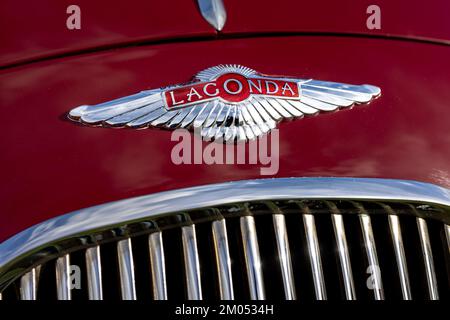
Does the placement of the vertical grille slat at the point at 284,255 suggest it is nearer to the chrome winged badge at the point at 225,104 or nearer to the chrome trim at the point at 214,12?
the chrome winged badge at the point at 225,104

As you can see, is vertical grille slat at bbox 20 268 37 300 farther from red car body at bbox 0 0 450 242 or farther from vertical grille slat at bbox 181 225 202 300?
vertical grille slat at bbox 181 225 202 300

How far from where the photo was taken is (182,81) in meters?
1.72

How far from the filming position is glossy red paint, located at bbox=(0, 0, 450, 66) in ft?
5.82

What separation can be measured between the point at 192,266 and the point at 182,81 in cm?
38

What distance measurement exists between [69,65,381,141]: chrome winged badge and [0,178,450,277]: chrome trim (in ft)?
0.38

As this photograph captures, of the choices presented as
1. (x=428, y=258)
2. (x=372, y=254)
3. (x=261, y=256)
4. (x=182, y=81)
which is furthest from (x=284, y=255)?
(x=182, y=81)

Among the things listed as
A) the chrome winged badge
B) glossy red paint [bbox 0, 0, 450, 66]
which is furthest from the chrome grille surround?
glossy red paint [bbox 0, 0, 450, 66]

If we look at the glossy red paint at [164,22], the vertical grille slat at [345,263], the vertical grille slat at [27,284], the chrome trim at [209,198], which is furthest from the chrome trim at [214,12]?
the vertical grille slat at [27,284]

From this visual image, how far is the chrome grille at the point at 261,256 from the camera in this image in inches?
62.7

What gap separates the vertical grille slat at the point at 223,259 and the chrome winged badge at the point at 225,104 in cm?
18

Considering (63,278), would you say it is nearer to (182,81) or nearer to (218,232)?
(218,232)
